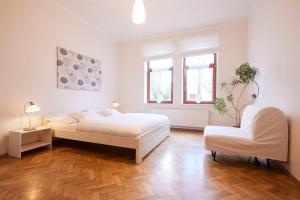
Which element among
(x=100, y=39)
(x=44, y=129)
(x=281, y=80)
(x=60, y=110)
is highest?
(x=100, y=39)

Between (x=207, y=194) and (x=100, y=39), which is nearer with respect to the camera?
(x=207, y=194)

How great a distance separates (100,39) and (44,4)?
1.75 m

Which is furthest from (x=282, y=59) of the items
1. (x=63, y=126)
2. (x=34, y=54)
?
(x=34, y=54)

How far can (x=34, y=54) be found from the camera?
322 centimetres

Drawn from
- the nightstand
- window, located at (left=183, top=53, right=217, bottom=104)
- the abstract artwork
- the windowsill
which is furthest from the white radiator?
the nightstand

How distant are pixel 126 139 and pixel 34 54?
249cm

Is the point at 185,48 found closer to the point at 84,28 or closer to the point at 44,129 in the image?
the point at 84,28

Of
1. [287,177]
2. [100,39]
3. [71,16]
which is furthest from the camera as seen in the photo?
→ [100,39]

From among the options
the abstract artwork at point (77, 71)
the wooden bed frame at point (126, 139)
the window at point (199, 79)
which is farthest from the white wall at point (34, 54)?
the window at point (199, 79)

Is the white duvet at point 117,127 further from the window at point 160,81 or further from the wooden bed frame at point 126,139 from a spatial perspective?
the window at point 160,81

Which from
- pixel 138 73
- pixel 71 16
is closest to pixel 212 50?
pixel 138 73

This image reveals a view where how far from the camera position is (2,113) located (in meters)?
2.74

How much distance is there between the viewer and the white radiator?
471 centimetres

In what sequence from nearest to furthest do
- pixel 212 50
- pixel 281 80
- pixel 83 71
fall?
pixel 281 80
pixel 83 71
pixel 212 50
